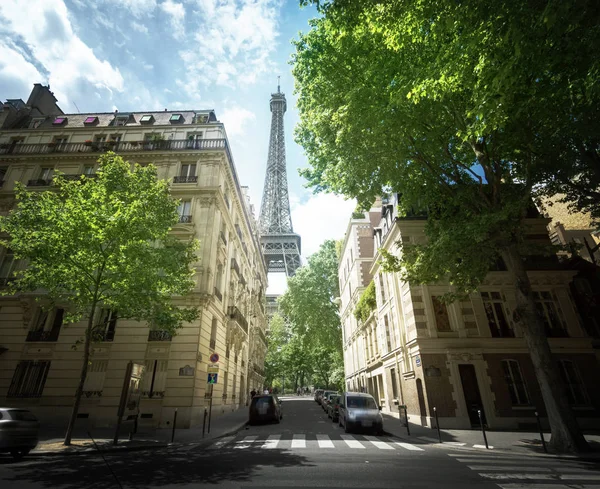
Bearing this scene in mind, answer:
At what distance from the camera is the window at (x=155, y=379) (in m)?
16.2

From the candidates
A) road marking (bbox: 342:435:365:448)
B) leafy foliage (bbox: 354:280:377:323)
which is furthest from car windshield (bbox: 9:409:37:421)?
leafy foliage (bbox: 354:280:377:323)

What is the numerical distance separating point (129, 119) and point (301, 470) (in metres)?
28.5

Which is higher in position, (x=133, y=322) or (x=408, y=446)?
(x=133, y=322)

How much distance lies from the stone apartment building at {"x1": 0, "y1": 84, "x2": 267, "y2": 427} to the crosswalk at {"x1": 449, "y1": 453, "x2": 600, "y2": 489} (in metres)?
13.3

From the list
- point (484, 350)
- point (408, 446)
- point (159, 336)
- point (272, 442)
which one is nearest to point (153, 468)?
point (272, 442)

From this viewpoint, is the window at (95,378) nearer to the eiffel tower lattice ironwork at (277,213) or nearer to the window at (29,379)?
the window at (29,379)

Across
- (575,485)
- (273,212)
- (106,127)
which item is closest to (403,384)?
(575,485)

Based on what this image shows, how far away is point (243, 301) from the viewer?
31.9m

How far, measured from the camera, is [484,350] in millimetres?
15586

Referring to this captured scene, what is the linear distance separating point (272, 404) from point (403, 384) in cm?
770

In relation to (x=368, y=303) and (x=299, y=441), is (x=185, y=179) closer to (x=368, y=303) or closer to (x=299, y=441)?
(x=368, y=303)

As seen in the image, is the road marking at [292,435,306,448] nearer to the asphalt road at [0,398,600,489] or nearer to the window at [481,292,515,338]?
the asphalt road at [0,398,600,489]

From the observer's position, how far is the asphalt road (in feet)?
19.4

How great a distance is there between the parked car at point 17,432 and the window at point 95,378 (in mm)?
8763
